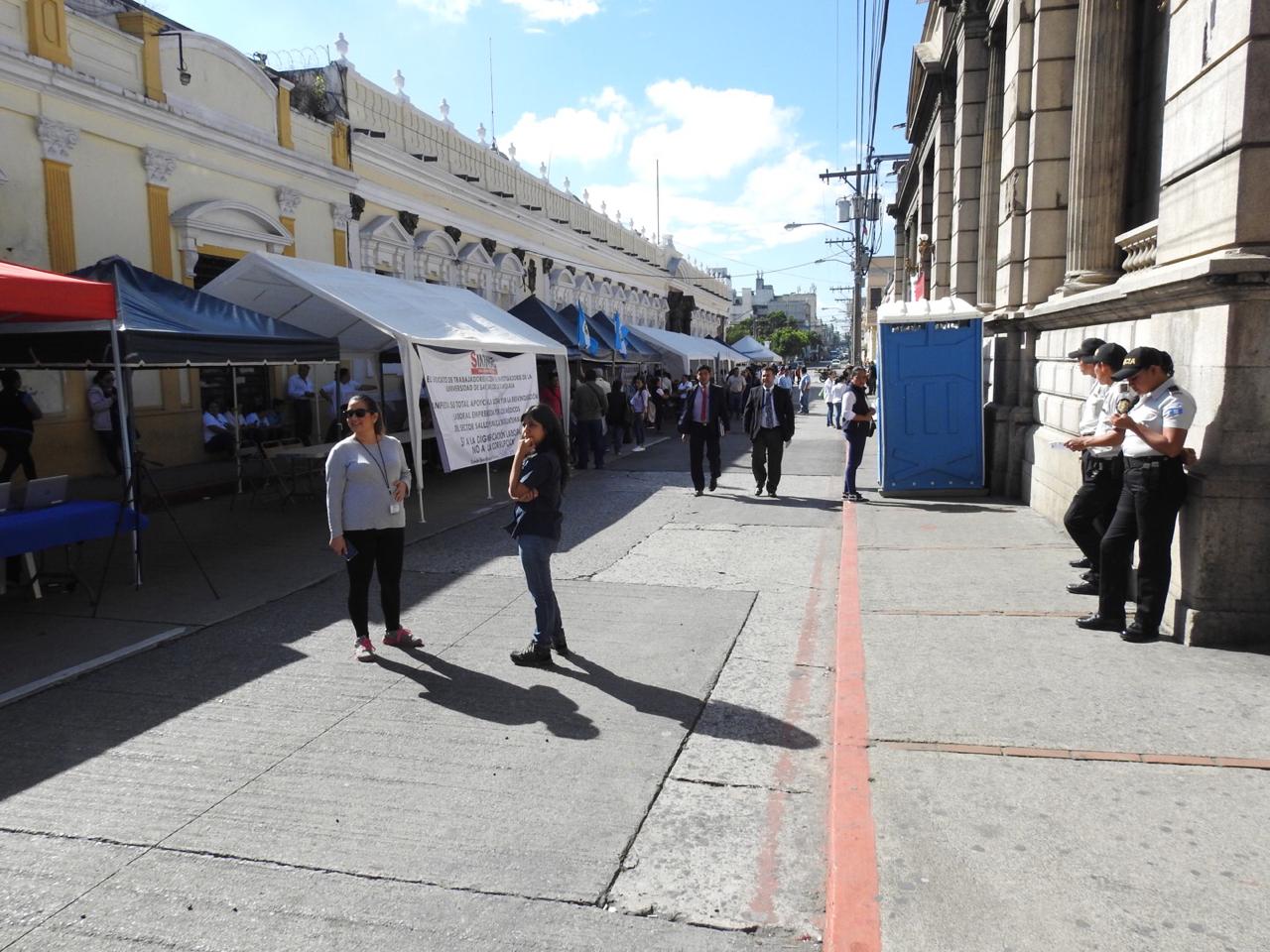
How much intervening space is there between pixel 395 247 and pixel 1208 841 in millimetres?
21541

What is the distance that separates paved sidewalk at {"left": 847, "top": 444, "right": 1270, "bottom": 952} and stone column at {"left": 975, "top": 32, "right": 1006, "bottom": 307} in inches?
340

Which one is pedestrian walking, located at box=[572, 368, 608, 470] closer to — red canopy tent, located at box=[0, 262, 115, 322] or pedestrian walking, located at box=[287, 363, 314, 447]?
pedestrian walking, located at box=[287, 363, 314, 447]

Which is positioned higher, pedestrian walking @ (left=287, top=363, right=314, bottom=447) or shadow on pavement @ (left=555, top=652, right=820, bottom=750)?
pedestrian walking @ (left=287, top=363, right=314, bottom=447)

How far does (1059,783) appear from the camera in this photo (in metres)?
3.74

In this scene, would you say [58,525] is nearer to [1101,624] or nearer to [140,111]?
[1101,624]

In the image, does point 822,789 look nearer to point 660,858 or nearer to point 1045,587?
point 660,858

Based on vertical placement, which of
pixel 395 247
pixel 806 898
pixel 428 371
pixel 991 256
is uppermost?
pixel 395 247

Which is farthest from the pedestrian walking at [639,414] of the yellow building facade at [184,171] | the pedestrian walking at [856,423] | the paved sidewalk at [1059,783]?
the paved sidewalk at [1059,783]

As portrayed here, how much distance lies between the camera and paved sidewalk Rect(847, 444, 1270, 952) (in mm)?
2867

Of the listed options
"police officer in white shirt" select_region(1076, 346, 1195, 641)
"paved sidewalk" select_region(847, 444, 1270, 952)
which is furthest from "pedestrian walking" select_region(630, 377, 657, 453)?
"police officer in white shirt" select_region(1076, 346, 1195, 641)

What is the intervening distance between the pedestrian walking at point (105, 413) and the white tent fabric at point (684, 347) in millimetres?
19082

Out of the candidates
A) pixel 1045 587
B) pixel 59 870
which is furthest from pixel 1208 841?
pixel 59 870

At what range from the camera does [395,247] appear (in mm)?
22078

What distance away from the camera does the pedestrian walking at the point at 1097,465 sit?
5.94 m
